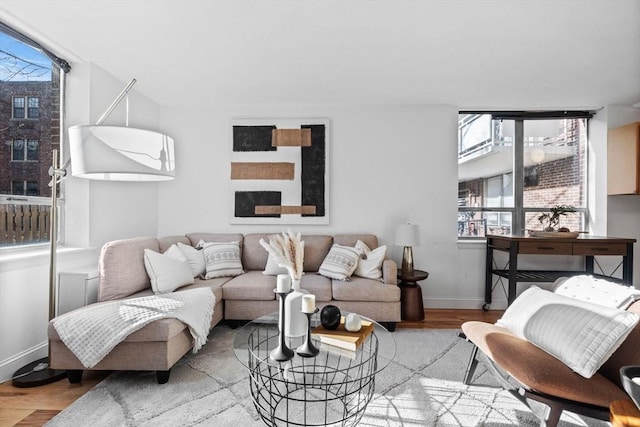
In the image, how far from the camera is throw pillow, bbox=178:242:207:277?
3.26 metres

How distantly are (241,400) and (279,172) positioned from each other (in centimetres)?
262

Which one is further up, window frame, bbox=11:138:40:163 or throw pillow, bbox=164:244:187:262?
window frame, bbox=11:138:40:163

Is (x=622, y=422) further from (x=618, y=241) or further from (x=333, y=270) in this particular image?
(x=618, y=241)

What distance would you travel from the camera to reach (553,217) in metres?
3.60

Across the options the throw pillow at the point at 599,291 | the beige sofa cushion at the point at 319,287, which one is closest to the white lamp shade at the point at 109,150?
the beige sofa cushion at the point at 319,287

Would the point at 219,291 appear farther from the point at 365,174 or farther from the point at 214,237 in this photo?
the point at 365,174

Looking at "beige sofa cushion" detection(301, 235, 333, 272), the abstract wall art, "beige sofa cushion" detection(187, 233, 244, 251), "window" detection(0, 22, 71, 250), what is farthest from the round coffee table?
the abstract wall art

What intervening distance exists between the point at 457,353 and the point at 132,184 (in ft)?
11.9

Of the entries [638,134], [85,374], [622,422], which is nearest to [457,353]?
[622,422]

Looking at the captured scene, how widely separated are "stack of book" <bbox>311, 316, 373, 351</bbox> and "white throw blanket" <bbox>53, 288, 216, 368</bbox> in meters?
0.99

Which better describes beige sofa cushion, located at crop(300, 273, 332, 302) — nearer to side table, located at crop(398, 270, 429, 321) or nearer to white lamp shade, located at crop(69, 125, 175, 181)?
side table, located at crop(398, 270, 429, 321)

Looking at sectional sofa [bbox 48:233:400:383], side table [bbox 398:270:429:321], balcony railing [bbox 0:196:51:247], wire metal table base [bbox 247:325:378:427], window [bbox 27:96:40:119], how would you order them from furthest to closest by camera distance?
1. side table [bbox 398:270:429:321]
2. window [bbox 27:96:40:119]
3. balcony railing [bbox 0:196:51:247]
4. sectional sofa [bbox 48:233:400:383]
5. wire metal table base [bbox 247:325:378:427]

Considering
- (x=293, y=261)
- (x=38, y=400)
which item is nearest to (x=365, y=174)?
(x=293, y=261)

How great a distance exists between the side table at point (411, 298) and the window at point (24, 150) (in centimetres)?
346
